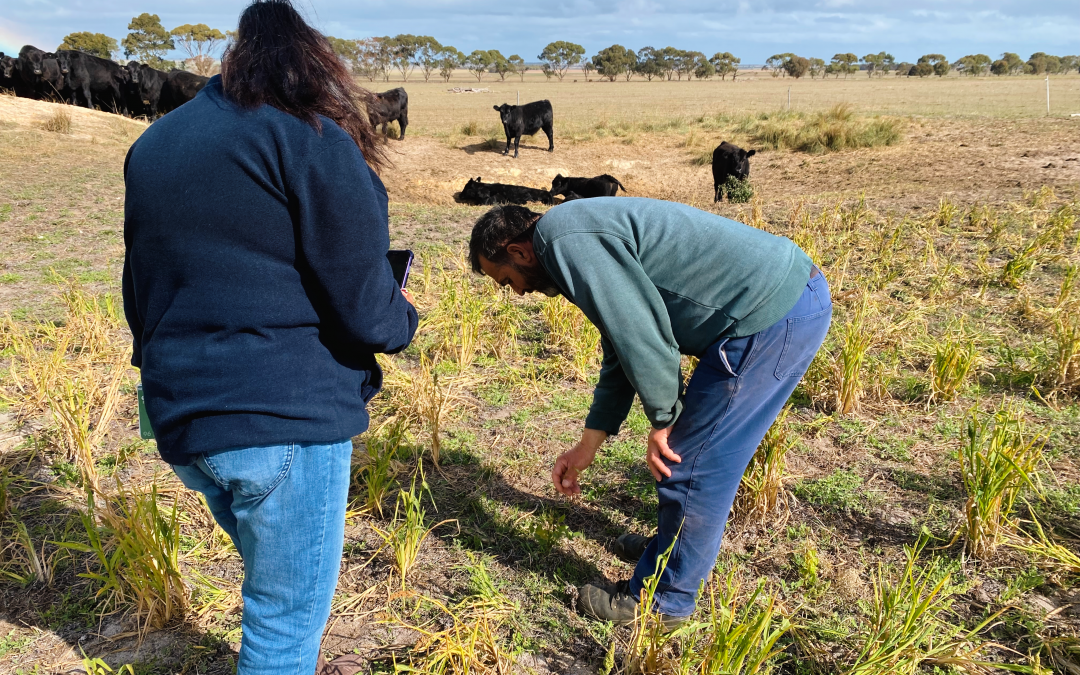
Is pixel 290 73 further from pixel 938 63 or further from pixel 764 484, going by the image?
pixel 938 63

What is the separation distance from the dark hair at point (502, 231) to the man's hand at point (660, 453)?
2.17 ft

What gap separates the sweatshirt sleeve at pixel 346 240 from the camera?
1.18 meters

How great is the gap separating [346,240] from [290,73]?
1.03 feet

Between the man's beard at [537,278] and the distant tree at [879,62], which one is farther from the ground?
the distant tree at [879,62]

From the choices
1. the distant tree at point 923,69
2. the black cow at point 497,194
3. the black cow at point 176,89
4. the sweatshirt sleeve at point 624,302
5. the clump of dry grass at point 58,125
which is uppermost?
the distant tree at point 923,69

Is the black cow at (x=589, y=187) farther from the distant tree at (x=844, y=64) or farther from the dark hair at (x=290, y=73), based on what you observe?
the distant tree at (x=844, y=64)

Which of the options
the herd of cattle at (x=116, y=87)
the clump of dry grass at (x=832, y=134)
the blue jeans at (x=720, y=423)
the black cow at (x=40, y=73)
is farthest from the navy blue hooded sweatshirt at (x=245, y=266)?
the black cow at (x=40, y=73)

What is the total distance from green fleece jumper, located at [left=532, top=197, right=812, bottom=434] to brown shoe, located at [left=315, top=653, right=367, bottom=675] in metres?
1.11

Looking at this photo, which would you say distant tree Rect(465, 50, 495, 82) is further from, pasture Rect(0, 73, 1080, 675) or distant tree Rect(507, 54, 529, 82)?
pasture Rect(0, 73, 1080, 675)

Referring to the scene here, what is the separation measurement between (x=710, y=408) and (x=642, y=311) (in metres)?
0.38

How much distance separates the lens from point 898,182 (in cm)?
938

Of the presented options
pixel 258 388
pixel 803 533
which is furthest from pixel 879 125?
pixel 258 388

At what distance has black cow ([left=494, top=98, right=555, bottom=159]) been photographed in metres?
16.7

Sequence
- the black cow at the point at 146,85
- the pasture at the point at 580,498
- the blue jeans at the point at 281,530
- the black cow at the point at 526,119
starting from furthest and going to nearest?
the black cow at the point at 146,85 → the black cow at the point at 526,119 → the pasture at the point at 580,498 → the blue jeans at the point at 281,530
